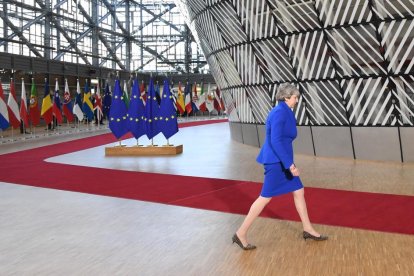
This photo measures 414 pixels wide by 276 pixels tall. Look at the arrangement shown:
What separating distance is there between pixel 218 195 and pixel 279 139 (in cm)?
427

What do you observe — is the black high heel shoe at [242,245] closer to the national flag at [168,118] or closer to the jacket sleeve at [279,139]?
the jacket sleeve at [279,139]

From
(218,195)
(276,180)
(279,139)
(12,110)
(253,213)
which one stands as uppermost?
(12,110)

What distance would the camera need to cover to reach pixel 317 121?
17.5m

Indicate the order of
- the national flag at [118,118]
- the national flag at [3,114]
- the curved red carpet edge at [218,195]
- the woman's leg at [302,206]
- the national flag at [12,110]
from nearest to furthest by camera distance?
the woman's leg at [302,206] → the curved red carpet edge at [218,195] → the national flag at [118,118] → the national flag at [3,114] → the national flag at [12,110]

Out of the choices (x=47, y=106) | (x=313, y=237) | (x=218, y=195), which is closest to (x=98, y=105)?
(x=47, y=106)

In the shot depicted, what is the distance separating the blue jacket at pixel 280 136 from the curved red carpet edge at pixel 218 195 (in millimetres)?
2050

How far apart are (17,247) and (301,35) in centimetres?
1304

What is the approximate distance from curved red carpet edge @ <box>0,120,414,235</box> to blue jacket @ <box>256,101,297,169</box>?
205 centimetres

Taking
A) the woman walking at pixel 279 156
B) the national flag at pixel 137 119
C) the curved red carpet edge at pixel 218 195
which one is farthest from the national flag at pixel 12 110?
the woman walking at pixel 279 156

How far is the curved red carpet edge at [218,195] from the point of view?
7.79 metres

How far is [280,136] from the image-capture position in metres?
5.84

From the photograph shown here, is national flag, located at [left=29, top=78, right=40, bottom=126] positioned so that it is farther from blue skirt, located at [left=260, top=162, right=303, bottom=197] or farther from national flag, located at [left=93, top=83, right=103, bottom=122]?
blue skirt, located at [left=260, top=162, right=303, bottom=197]

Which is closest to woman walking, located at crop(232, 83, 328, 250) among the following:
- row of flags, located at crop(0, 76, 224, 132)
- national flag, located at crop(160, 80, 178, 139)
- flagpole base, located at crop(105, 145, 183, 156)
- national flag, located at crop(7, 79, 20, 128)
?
flagpole base, located at crop(105, 145, 183, 156)

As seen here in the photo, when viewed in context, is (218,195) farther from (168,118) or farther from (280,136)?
(168,118)
